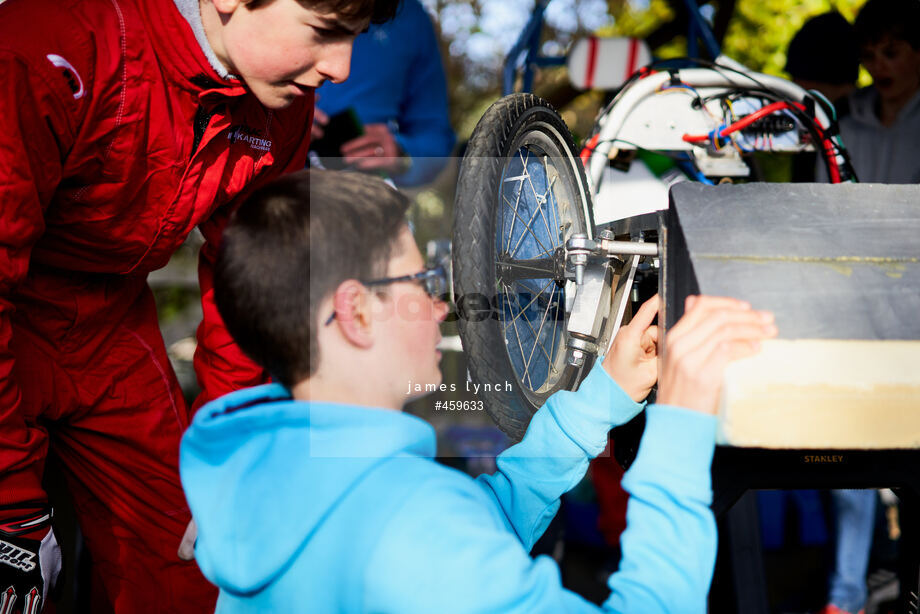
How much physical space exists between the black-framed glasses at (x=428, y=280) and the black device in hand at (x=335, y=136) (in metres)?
1.77

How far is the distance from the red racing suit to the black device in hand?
883 millimetres

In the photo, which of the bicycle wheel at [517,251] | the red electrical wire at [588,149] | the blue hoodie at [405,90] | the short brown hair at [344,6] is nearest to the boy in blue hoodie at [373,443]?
the bicycle wheel at [517,251]

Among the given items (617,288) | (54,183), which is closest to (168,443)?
(54,183)

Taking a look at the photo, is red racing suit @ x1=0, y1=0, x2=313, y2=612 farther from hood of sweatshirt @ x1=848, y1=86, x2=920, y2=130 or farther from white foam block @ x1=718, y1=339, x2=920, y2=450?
hood of sweatshirt @ x1=848, y1=86, x2=920, y2=130

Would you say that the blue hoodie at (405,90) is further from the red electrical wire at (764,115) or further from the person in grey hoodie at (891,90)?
the person in grey hoodie at (891,90)

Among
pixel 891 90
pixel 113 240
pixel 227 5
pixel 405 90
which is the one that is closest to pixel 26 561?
pixel 113 240

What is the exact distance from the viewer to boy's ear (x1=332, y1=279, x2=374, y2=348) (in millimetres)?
1108

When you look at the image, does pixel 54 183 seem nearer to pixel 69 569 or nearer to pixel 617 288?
pixel 617 288

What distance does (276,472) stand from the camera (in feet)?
3.38

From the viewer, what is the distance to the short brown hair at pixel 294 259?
1109 millimetres

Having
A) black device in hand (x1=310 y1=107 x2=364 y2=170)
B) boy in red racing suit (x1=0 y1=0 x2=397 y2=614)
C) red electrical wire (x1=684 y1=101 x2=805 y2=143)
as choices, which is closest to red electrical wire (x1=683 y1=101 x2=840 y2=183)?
red electrical wire (x1=684 y1=101 x2=805 y2=143)

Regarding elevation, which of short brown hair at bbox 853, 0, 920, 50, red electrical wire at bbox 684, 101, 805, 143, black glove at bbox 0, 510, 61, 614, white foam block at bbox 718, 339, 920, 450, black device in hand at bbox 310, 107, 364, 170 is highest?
short brown hair at bbox 853, 0, 920, 50

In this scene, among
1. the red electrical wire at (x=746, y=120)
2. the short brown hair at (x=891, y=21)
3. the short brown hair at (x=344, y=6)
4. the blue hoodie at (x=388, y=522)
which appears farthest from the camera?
the short brown hair at (x=891, y=21)

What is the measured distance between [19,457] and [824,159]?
7.01 feet
